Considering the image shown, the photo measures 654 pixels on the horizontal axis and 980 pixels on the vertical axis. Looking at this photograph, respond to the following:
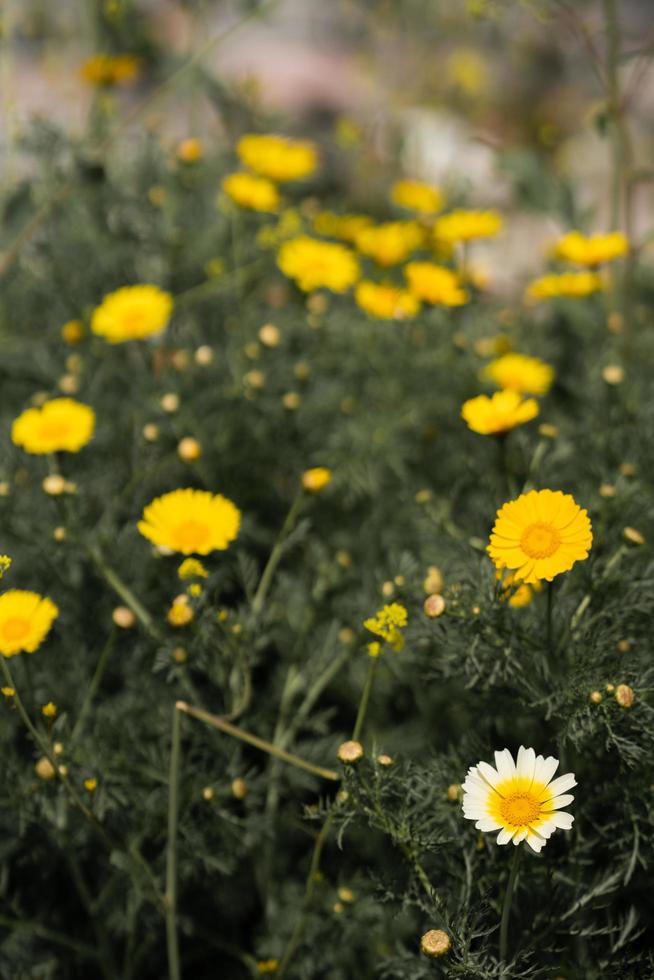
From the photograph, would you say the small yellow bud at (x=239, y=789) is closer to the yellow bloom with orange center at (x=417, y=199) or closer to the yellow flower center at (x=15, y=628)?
the yellow flower center at (x=15, y=628)

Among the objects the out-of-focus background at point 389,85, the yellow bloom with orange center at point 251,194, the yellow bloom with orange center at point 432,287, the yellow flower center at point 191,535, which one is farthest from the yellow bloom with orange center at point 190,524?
the out-of-focus background at point 389,85

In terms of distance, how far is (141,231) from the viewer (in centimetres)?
238

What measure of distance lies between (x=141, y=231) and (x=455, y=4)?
8.82 feet

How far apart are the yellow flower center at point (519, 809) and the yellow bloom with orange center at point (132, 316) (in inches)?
47.3

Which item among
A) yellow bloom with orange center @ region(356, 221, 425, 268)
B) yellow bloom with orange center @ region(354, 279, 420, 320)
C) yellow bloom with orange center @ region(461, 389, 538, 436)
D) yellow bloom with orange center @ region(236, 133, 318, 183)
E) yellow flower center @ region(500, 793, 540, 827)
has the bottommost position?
yellow flower center @ region(500, 793, 540, 827)

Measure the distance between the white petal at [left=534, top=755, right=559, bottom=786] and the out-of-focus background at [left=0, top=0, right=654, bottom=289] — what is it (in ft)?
4.59

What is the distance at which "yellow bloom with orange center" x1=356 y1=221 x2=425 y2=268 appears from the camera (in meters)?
2.22

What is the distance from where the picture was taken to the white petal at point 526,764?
1.01m

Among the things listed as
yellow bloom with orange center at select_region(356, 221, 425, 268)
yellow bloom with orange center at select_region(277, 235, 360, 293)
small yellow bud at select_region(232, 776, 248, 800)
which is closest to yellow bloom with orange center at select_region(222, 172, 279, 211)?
yellow bloom with orange center at select_region(277, 235, 360, 293)

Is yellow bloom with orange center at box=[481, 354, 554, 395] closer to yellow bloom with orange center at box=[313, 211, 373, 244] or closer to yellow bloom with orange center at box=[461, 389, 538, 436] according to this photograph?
yellow bloom with orange center at box=[461, 389, 538, 436]

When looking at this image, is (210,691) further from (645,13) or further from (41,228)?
(645,13)

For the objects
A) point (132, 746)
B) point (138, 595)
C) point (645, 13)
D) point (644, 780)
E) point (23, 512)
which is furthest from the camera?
point (645, 13)

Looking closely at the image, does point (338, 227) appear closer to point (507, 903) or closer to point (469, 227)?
point (469, 227)

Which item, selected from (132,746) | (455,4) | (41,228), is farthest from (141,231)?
(455,4)
